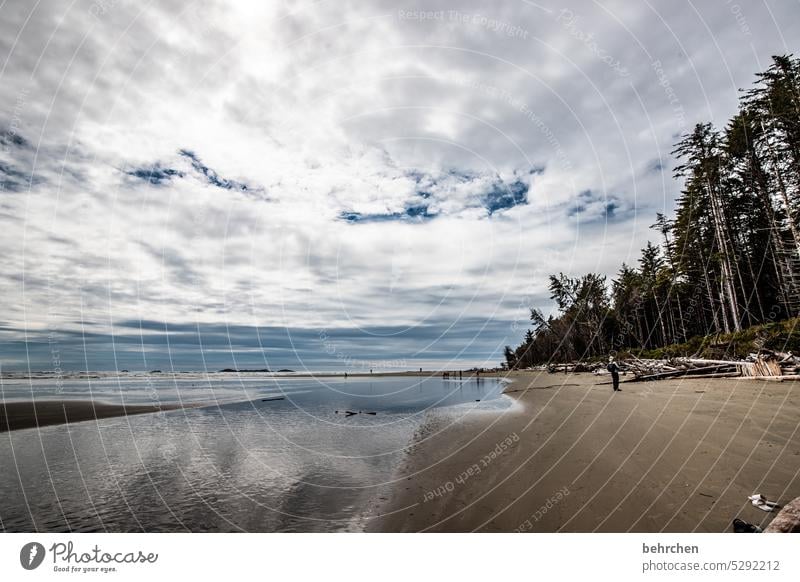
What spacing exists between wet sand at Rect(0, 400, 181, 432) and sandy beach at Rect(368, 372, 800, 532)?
20981mm

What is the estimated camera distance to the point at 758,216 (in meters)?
34.8

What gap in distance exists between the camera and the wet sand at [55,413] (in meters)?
17.9

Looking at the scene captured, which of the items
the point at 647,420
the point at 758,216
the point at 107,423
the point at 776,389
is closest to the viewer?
the point at 647,420

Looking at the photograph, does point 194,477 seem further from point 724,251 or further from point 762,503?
point 724,251

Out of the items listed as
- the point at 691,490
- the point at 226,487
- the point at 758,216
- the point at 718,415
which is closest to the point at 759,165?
the point at 758,216

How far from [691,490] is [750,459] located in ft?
6.56

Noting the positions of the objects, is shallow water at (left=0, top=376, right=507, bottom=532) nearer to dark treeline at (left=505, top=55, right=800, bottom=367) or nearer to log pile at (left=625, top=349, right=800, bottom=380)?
log pile at (left=625, top=349, right=800, bottom=380)

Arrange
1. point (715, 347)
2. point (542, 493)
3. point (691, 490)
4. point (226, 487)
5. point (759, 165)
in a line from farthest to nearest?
1. point (759, 165)
2. point (715, 347)
3. point (226, 487)
4. point (542, 493)
5. point (691, 490)

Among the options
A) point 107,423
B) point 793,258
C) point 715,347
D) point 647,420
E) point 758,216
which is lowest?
point 107,423

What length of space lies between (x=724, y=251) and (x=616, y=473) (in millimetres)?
34867

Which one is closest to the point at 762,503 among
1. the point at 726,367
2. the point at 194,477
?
the point at 194,477

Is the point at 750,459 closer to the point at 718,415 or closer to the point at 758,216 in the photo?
the point at 718,415

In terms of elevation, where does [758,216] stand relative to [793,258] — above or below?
above
